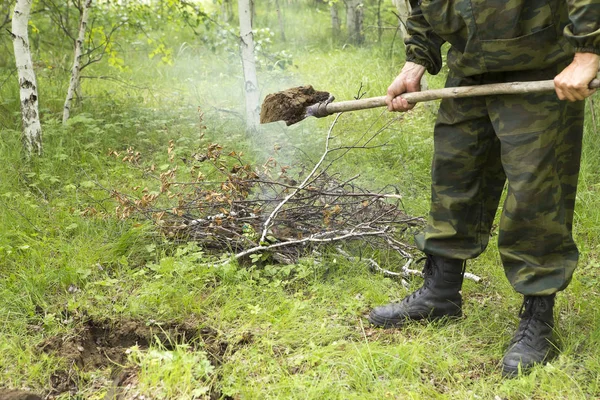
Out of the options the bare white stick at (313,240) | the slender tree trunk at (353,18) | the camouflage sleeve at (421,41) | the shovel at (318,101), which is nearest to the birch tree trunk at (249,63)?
the bare white stick at (313,240)

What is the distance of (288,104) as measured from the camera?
9.59 ft

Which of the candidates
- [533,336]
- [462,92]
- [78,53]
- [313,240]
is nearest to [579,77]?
[462,92]

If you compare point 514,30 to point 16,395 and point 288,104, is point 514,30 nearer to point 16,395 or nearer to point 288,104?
point 288,104

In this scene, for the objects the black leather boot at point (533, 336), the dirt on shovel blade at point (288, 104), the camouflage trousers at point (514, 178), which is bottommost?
the black leather boot at point (533, 336)

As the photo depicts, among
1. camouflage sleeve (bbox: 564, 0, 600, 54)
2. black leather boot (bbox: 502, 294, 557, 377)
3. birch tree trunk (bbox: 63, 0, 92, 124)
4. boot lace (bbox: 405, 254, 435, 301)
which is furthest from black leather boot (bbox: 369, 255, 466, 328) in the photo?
birch tree trunk (bbox: 63, 0, 92, 124)

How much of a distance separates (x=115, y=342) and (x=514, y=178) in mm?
2010

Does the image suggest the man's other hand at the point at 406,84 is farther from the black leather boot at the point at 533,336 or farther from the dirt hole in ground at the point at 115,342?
the dirt hole in ground at the point at 115,342

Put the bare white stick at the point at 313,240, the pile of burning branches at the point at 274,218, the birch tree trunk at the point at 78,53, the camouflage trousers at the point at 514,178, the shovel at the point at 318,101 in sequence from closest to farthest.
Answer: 1. the camouflage trousers at the point at 514,178
2. the shovel at the point at 318,101
3. the bare white stick at the point at 313,240
4. the pile of burning branches at the point at 274,218
5. the birch tree trunk at the point at 78,53

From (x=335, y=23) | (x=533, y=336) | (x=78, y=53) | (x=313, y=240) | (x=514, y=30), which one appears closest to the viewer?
(x=514, y=30)

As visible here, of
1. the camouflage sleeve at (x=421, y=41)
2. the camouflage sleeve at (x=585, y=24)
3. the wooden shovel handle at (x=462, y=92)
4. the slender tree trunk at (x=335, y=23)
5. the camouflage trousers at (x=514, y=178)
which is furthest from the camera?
the slender tree trunk at (x=335, y=23)

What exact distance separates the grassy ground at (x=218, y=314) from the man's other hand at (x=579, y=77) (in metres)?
1.16

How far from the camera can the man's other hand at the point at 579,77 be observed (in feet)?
6.85

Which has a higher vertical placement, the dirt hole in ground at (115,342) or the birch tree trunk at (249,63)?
the birch tree trunk at (249,63)

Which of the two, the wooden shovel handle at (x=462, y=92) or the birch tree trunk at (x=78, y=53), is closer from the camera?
the wooden shovel handle at (x=462, y=92)
